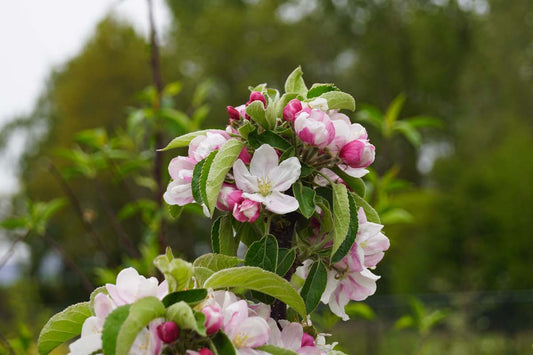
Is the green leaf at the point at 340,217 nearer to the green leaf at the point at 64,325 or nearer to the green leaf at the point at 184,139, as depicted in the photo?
the green leaf at the point at 184,139

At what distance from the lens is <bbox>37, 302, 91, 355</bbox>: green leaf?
94cm

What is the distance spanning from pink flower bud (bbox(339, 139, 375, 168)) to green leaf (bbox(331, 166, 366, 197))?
0.14ft

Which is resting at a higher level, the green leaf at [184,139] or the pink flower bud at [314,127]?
the pink flower bud at [314,127]

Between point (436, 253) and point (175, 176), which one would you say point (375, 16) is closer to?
point (436, 253)

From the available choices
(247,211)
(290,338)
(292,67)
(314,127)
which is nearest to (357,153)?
(314,127)

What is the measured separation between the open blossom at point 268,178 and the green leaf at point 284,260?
0.33 ft

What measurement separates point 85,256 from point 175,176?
17.5 m

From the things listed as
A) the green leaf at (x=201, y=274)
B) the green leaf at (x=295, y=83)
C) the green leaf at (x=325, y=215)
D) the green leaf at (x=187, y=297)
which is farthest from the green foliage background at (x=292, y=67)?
the green leaf at (x=187, y=297)

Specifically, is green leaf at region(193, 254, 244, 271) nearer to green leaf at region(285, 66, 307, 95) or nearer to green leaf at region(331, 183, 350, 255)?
green leaf at region(331, 183, 350, 255)

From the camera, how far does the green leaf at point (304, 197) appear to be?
92cm

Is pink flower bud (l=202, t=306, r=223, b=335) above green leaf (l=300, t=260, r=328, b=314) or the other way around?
the other way around

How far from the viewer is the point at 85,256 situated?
17750 mm

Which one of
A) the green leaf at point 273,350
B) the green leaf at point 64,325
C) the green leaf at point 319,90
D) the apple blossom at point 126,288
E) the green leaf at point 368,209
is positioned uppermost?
the green leaf at point 319,90

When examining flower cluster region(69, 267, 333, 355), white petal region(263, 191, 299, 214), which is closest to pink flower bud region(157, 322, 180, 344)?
flower cluster region(69, 267, 333, 355)
